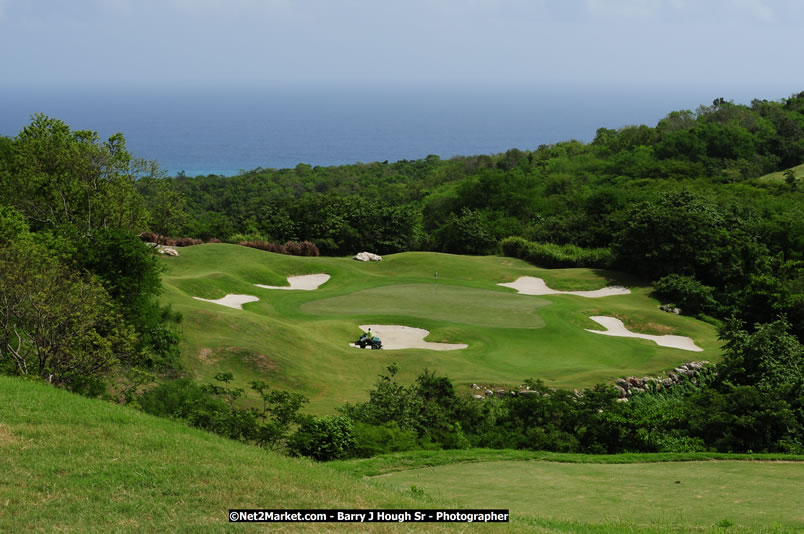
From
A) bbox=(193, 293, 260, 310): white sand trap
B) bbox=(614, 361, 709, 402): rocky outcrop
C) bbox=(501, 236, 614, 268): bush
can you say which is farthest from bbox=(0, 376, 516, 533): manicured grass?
bbox=(501, 236, 614, 268): bush

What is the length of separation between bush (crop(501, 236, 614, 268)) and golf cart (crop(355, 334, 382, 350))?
78.4ft

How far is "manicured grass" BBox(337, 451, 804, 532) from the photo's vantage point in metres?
11.1

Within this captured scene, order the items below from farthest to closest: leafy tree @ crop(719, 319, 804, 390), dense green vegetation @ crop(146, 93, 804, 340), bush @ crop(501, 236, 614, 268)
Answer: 1. bush @ crop(501, 236, 614, 268)
2. dense green vegetation @ crop(146, 93, 804, 340)
3. leafy tree @ crop(719, 319, 804, 390)

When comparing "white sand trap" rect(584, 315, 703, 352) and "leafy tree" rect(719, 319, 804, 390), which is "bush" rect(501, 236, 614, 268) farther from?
"leafy tree" rect(719, 319, 804, 390)

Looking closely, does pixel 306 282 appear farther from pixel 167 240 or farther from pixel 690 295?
pixel 690 295

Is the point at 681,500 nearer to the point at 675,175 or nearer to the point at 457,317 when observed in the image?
the point at 457,317

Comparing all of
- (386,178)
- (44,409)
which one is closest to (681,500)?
(44,409)

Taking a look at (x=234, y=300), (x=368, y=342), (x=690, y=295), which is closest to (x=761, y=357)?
(x=368, y=342)

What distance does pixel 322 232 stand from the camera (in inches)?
2478

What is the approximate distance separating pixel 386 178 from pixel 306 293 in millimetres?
101983

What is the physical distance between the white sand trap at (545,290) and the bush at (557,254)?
528cm

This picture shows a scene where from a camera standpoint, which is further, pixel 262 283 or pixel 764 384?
pixel 262 283

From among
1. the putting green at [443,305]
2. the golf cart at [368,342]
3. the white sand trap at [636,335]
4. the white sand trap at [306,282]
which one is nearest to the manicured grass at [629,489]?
the golf cart at [368,342]

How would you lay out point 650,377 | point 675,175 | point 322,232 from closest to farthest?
point 650,377
point 322,232
point 675,175
